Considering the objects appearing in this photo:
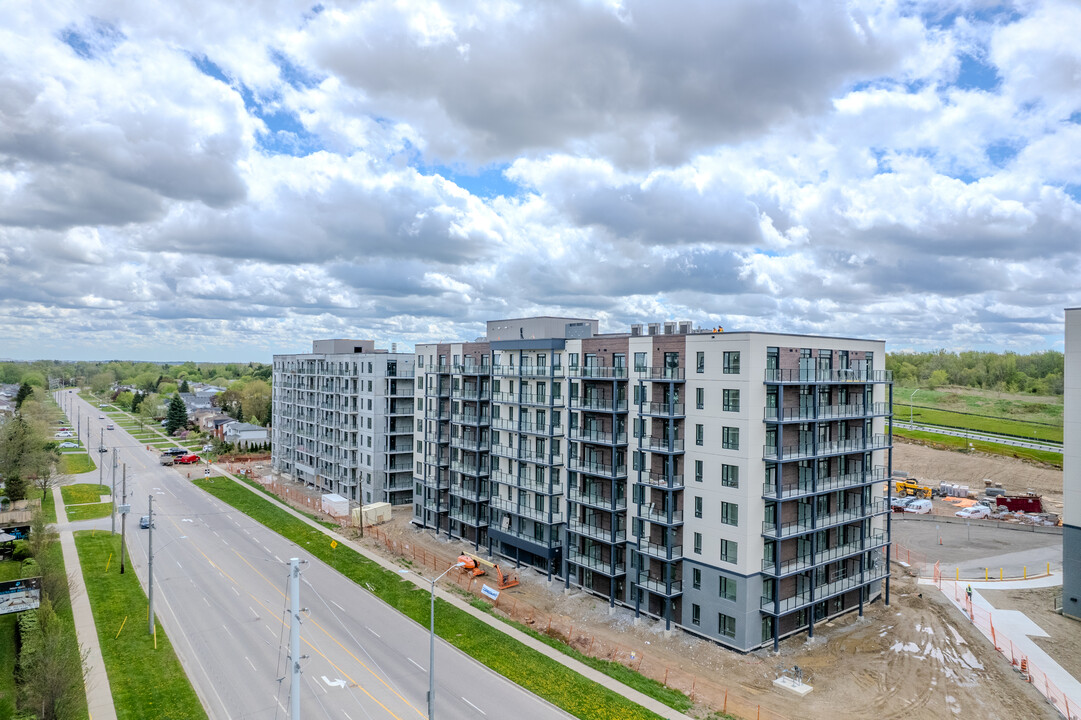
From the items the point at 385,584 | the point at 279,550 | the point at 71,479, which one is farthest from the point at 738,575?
the point at 71,479

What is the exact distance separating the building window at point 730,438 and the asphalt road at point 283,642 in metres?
20.2

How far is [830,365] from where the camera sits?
46781mm

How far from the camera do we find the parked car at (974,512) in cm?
8250

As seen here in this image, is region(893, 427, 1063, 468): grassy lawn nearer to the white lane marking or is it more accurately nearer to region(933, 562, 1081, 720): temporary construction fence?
region(933, 562, 1081, 720): temporary construction fence

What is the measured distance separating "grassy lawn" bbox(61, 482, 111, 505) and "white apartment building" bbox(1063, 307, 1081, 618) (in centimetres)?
11021

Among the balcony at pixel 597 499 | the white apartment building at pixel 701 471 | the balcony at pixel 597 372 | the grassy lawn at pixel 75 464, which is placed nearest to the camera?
the white apartment building at pixel 701 471

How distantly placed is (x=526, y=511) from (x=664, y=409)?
62.7ft

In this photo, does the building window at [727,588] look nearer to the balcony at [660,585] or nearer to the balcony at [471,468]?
the balcony at [660,585]

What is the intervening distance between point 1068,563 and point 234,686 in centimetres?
6302

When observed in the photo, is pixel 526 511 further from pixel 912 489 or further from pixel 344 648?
pixel 912 489

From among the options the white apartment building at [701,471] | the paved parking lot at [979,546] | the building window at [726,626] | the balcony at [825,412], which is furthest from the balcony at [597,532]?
the paved parking lot at [979,546]

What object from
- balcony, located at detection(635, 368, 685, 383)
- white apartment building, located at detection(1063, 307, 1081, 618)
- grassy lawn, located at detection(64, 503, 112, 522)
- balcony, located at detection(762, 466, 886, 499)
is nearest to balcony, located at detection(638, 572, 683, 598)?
balcony, located at detection(762, 466, 886, 499)

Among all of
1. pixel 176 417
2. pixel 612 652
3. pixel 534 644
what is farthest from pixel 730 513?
pixel 176 417

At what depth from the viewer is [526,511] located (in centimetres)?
5803
